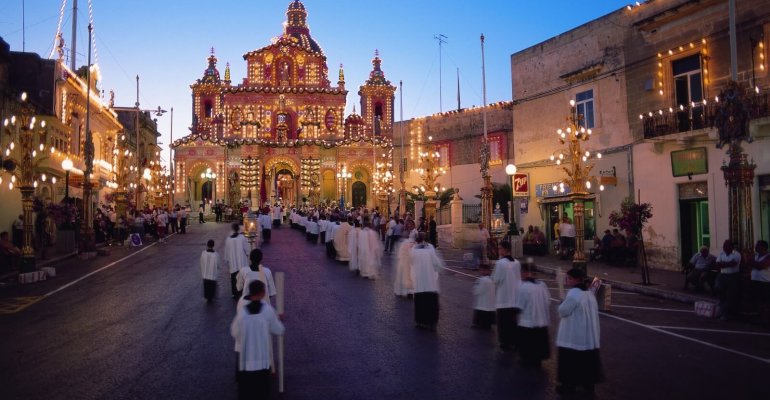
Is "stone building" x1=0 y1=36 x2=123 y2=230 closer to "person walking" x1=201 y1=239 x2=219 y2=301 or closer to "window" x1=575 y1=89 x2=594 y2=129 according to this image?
"person walking" x1=201 y1=239 x2=219 y2=301

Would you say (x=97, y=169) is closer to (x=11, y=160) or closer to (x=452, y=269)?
(x=11, y=160)

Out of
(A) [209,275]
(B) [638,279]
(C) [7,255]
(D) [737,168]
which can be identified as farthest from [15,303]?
(B) [638,279]

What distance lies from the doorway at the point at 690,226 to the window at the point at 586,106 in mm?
5530

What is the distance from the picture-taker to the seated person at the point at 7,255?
20.2 m

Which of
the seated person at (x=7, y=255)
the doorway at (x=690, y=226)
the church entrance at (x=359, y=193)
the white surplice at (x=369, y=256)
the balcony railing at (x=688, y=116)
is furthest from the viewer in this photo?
the church entrance at (x=359, y=193)

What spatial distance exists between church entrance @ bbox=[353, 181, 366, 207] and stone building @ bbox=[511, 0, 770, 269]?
39.1 m

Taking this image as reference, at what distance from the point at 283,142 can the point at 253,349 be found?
198 feet

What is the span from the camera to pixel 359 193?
66562mm

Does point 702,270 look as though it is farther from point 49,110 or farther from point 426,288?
point 49,110

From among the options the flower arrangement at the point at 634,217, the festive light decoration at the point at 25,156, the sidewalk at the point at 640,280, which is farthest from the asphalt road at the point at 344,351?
the festive light decoration at the point at 25,156

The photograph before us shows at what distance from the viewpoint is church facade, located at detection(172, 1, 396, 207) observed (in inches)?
2544

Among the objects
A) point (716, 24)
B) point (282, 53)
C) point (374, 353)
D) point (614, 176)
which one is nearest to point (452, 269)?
point (614, 176)

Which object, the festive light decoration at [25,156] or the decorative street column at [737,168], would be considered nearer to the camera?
the decorative street column at [737,168]

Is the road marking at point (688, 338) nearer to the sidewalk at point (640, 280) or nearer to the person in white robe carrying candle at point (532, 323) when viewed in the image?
the person in white robe carrying candle at point (532, 323)
